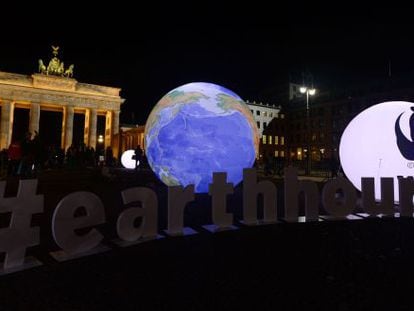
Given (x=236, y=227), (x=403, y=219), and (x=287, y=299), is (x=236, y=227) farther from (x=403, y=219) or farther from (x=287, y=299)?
(x=403, y=219)

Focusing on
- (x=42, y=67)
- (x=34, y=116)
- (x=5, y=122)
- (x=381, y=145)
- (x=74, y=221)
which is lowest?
(x=74, y=221)

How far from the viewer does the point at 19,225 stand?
4.06 meters

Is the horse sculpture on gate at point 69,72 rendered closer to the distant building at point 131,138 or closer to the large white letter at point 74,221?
the distant building at point 131,138

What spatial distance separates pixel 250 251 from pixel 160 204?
4857 millimetres

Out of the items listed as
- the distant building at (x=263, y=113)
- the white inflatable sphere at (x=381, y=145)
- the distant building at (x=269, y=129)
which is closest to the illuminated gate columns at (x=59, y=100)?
the distant building at (x=263, y=113)

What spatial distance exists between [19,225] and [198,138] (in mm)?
5616

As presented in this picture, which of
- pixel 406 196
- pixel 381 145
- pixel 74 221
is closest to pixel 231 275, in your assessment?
pixel 74 221

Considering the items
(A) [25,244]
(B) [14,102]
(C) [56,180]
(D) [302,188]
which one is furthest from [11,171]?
(B) [14,102]

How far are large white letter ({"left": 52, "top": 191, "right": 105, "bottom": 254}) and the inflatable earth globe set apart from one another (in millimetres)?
4520

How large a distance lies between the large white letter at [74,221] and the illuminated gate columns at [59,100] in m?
53.2

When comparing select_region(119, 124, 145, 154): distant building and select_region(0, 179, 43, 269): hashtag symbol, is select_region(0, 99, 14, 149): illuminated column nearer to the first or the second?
select_region(119, 124, 145, 154): distant building

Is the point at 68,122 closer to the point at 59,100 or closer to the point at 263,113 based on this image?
the point at 59,100

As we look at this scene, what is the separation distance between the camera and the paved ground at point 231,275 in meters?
3.03

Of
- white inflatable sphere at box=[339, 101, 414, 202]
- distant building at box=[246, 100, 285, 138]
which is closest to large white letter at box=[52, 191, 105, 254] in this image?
white inflatable sphere at box=[339, 101, 414, 202]
